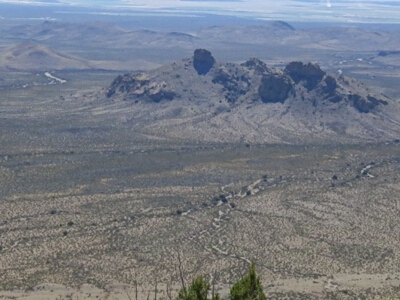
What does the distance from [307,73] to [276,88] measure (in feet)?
18.3

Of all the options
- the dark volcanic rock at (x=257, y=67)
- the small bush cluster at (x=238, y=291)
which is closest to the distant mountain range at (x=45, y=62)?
the dark volcanic rock at (x=257, y=67)

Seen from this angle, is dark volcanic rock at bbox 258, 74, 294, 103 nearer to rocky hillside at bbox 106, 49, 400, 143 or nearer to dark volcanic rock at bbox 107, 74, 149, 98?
rocky hillside at bbox 106, 49, 400, 143

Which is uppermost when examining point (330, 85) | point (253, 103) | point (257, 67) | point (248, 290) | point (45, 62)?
point (248, 290)

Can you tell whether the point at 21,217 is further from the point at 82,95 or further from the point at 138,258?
the point at 82,95

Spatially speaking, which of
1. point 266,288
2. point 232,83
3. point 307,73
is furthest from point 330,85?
point 266,288

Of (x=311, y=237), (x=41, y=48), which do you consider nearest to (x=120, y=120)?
(x=311, y=237)

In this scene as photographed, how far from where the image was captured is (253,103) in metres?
104

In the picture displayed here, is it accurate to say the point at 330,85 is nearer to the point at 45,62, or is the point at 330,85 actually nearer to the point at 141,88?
the point at 141,88

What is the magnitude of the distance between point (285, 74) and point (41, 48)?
90638 millimetres

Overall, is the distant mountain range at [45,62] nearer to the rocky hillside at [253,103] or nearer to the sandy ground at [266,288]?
the rocky hillside at [253,103]

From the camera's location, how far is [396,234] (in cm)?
5450

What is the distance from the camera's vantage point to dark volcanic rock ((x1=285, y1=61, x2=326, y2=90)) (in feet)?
342

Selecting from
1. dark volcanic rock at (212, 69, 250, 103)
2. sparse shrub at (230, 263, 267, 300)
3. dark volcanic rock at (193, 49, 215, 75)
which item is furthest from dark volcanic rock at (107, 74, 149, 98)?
sparse shrub at (230, 263, 267, 300)

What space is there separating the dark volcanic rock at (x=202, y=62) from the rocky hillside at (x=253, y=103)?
129 millimetres
